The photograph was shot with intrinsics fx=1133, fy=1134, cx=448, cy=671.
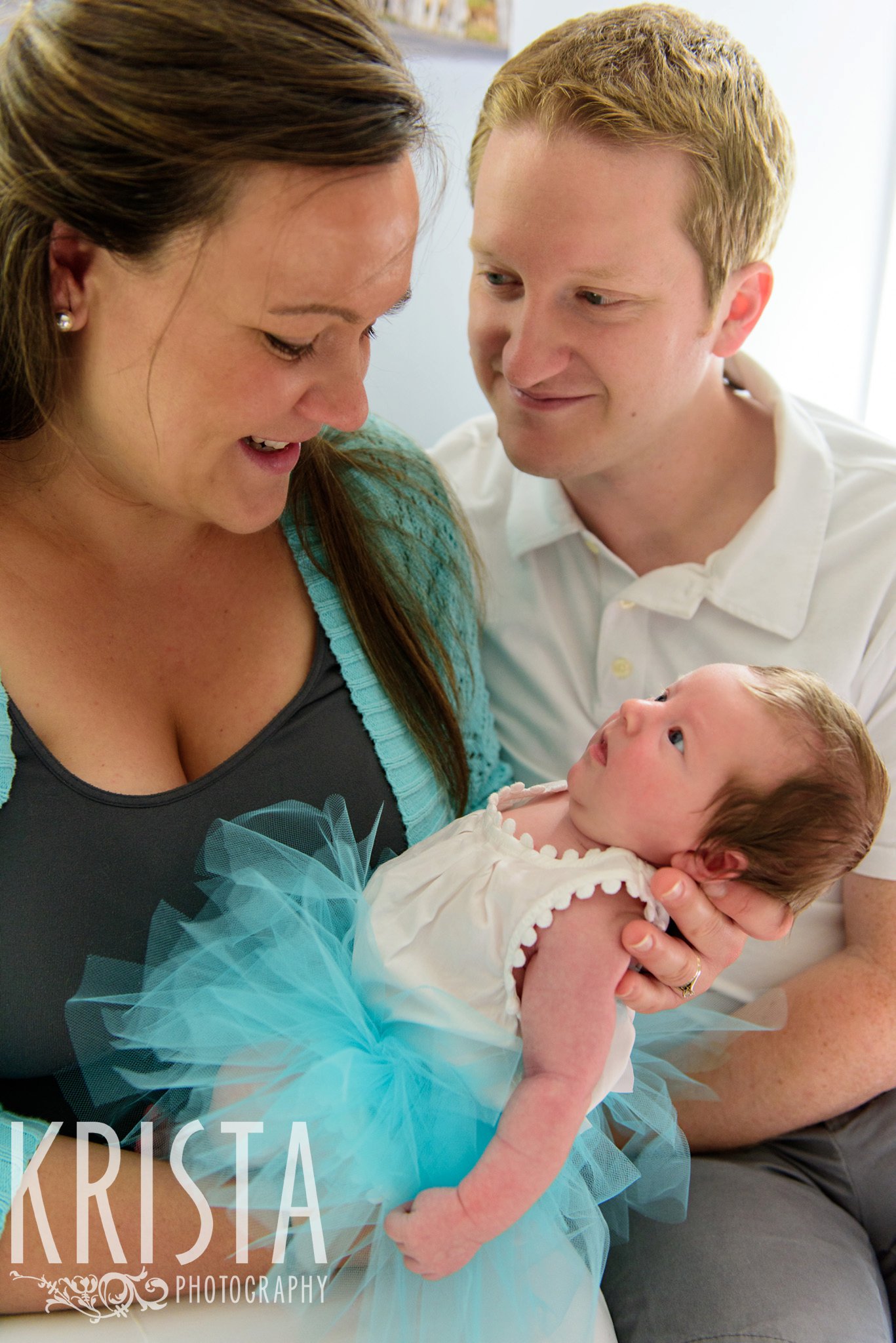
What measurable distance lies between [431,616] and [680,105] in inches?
27.0

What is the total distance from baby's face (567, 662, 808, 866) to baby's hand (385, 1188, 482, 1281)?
1.21 ft

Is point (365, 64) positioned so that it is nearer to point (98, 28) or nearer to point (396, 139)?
point (396, 139)

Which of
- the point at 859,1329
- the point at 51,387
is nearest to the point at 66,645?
the point at 51,387

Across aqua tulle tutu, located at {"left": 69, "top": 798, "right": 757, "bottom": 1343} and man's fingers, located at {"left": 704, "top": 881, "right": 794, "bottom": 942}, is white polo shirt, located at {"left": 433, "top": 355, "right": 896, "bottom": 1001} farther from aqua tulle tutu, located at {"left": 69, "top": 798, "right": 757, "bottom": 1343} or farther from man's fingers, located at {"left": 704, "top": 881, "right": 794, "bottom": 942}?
aqua tulle tutu, located at {"left": 69, "top": 798, "right": 757, "bottom": 1343}

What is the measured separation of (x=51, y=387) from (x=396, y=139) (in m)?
0.42

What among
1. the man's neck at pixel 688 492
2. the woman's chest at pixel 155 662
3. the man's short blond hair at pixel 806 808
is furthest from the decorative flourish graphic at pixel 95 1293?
the man's neck at pixel 688 492

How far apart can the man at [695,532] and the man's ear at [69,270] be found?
0.56 meters

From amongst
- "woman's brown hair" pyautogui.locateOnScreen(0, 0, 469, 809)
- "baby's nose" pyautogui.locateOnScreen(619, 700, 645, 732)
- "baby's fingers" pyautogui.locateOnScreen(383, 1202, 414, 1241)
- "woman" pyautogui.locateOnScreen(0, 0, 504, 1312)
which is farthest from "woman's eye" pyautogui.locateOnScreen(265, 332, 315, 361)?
"baby's fingers" pyautogui.locateOnScreen(383, 1202, 414, 1241)

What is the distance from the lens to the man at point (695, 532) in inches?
A: 52.9

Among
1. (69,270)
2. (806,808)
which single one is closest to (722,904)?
(806,808)

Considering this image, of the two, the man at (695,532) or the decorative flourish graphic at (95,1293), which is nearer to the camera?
the decorative flourish graphic at (95,1293)

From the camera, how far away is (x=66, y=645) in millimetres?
1213

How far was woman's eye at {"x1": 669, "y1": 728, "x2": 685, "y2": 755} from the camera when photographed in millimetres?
1136

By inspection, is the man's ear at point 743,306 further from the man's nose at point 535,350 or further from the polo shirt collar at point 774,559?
the man's nose at point 535,350
